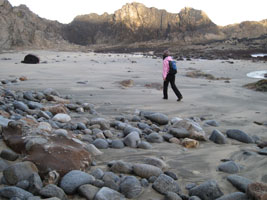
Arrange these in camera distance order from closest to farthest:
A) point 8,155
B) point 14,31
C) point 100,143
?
point 8,155, point 100,143, point 14,31

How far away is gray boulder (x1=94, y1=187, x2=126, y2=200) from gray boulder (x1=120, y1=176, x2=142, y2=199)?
5 cm

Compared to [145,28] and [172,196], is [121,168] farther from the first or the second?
[145,28]

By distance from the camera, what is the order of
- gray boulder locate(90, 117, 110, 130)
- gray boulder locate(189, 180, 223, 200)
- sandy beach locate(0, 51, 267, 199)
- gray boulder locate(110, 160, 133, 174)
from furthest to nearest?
gray boulder locate(90, 117, 110, 130)
sandy beach locate(0, 51, 267, 199)
gray boulder locate(110, 160, 133, 174)
gray boulder locate(189, 180, 223, 200)

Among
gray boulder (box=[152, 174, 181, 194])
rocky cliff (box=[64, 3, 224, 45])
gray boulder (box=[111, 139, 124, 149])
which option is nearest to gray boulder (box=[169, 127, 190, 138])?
gray boulder (box=[111, 139, 124, 149])

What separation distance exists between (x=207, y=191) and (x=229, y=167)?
455 millimetres

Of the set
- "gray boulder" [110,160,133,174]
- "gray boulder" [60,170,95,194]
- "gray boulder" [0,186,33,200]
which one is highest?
"gray boulder" [0,186,33,200]

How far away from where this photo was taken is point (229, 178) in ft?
5.96

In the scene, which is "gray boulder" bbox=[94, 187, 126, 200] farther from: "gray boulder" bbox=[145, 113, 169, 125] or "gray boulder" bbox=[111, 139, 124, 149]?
"gray boulder" bbox=[145, 113, 169, 125]

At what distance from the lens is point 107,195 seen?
153 cm

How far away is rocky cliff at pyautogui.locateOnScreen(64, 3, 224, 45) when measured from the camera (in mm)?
56688

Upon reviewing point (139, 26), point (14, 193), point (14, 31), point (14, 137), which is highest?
point (139, 26)

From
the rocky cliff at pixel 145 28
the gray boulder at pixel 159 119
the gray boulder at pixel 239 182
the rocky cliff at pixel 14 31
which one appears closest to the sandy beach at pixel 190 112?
the gray boulder at pixel 239 182

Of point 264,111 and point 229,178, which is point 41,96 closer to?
point 229,178

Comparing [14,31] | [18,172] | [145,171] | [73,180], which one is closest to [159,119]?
[145,171]
